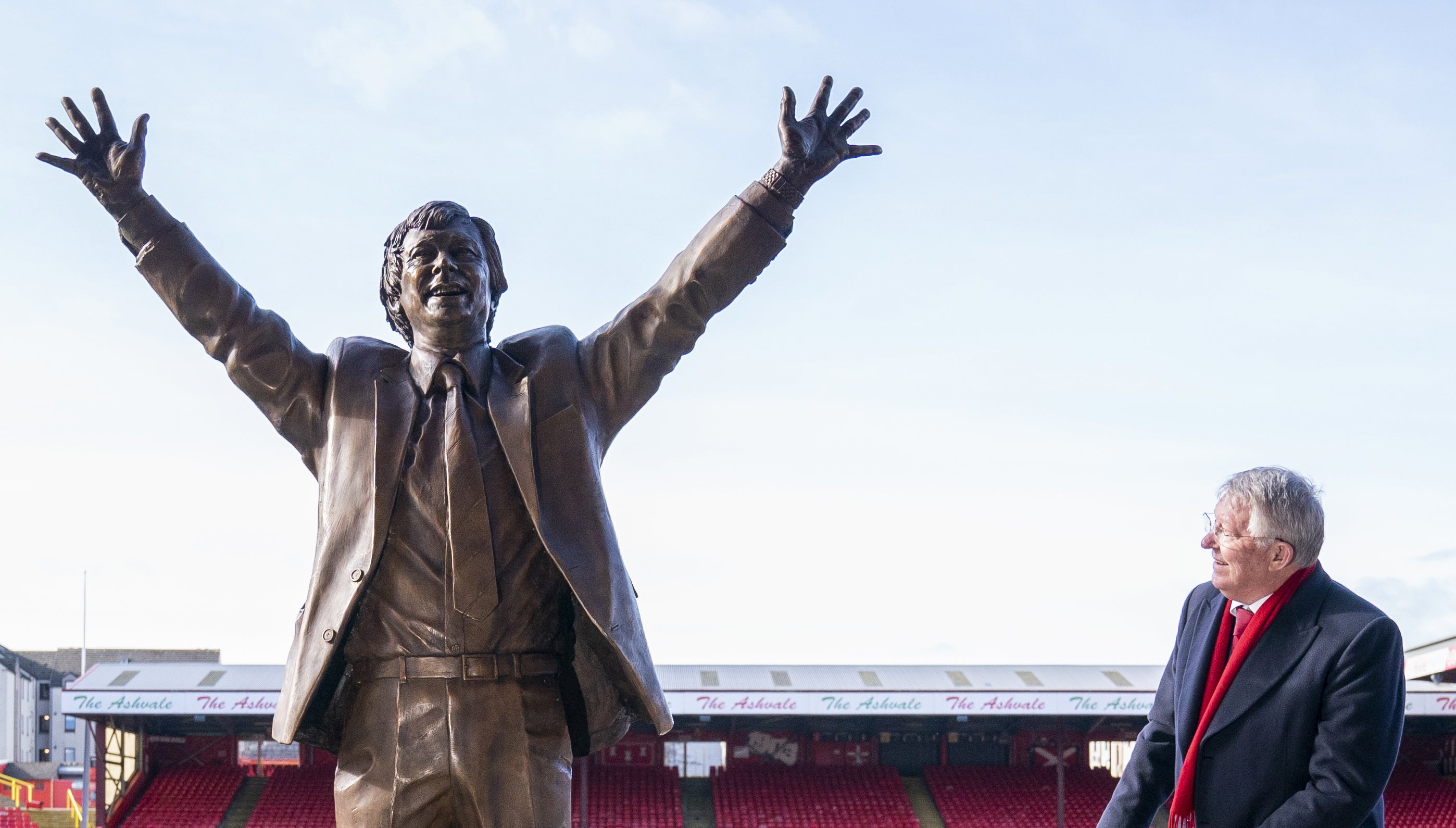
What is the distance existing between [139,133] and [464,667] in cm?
161

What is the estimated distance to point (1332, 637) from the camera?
3.74 m

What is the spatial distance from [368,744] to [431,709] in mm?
197

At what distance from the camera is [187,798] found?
90.1 ft

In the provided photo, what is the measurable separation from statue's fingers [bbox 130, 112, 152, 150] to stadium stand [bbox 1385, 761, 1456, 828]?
24705 millimetres

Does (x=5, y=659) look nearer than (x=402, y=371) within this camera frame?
No

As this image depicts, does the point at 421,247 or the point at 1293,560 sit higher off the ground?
the point at 421,247

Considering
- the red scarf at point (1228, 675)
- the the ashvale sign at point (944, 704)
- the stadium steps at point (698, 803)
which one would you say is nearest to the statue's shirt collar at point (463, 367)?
the red scarf at point (1228, 675)

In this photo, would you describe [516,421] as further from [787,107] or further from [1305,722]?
[1305,722]

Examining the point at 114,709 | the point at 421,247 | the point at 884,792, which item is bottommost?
the point at 884,792

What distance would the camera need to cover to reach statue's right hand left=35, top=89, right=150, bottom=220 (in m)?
3.91

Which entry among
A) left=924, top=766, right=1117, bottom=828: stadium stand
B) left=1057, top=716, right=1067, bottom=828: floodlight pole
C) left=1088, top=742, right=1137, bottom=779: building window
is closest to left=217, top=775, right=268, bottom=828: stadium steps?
left=924, top=766, right=1117, bottom=828: stadium stand

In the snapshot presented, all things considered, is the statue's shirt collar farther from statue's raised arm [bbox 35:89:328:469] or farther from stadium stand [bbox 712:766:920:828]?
stadium stand [bbox 712:766:920:828]

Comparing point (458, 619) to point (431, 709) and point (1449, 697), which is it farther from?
point (1449, 697)

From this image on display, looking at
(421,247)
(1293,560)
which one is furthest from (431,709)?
(1293,560)
